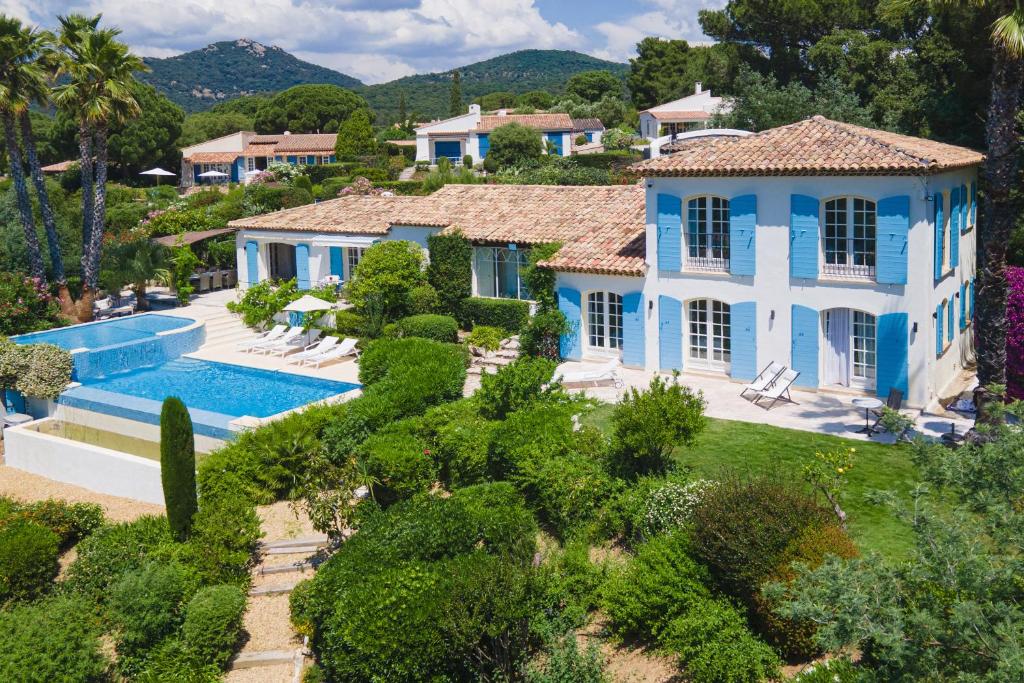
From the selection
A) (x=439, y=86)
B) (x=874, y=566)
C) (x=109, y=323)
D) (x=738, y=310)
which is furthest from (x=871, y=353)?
(x=439, y=86)

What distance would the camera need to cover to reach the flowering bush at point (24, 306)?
103 feet

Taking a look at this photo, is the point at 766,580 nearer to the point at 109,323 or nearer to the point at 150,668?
the point at 150,668

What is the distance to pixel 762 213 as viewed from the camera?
22.5 meters

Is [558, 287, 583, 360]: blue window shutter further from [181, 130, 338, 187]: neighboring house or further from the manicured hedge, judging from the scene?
[181, 130, 338, 187]: neighboring house

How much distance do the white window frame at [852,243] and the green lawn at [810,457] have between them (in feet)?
14.6

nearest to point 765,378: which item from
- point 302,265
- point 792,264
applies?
point 792,264

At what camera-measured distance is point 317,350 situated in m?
29.0

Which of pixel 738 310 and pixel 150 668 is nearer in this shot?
pixel 150 668

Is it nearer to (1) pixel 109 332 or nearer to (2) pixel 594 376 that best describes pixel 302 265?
(1) pixel 109 332

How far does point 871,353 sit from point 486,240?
1220cm

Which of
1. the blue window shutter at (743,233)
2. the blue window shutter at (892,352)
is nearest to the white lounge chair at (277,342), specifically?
the blue window shutter at (743,233)

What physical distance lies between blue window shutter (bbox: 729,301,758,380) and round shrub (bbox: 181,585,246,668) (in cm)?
1336

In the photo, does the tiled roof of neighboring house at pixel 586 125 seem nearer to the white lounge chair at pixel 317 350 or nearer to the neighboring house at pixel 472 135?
the neighboring house at pixel 472 135

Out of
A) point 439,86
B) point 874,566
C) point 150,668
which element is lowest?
point 150,668
